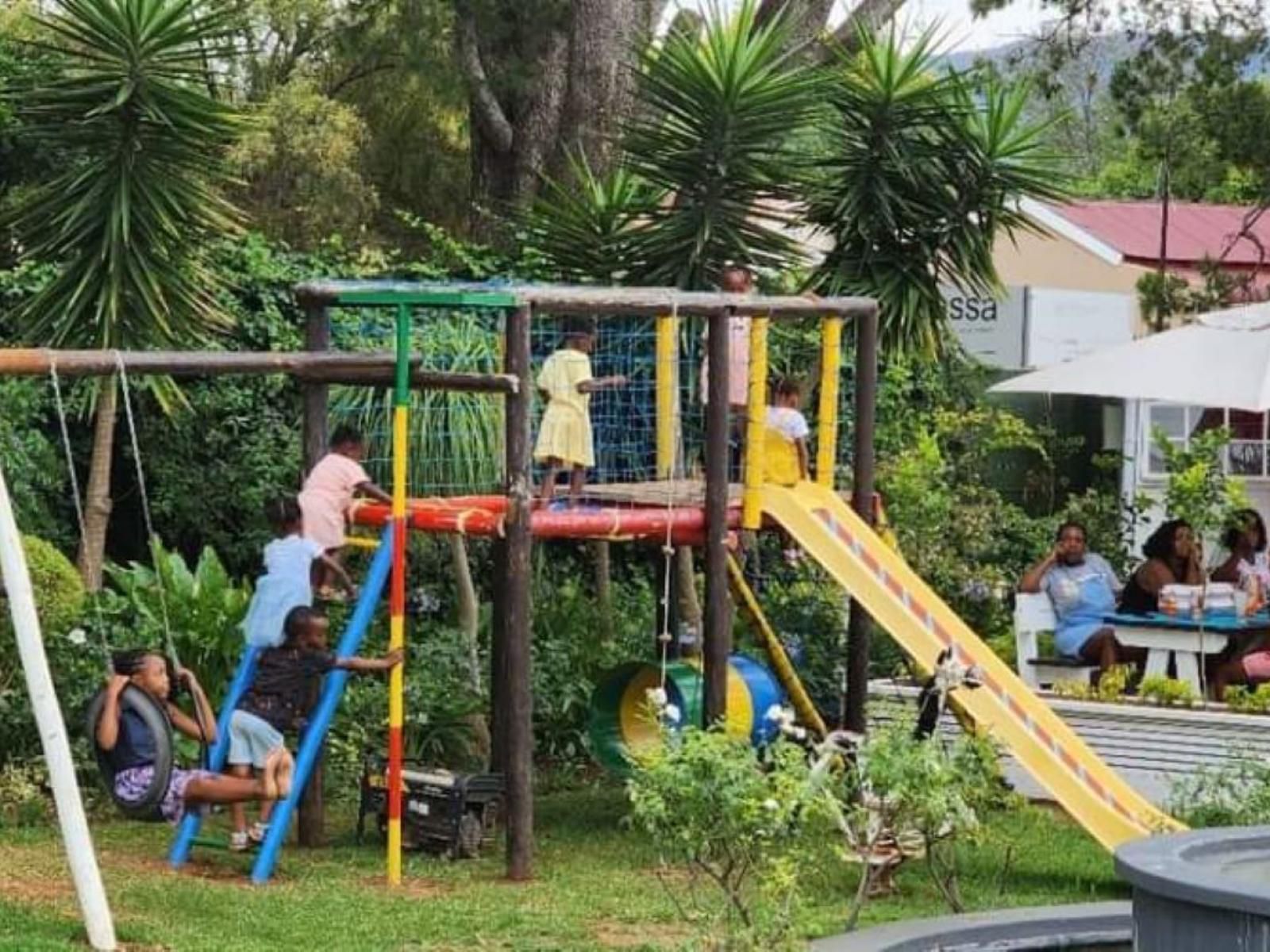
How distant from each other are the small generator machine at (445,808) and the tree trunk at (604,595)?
4.09 metres

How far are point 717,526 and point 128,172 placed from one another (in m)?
3.73

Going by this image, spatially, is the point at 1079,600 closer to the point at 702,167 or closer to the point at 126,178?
the point at 702,167

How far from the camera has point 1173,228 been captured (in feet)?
98.0

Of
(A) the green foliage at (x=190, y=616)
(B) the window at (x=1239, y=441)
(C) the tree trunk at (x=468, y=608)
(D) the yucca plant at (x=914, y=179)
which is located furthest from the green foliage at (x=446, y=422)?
(B) the window at (x=1239, y=441)

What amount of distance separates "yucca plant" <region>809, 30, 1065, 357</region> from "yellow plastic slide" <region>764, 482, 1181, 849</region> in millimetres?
3247

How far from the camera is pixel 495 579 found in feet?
43.2

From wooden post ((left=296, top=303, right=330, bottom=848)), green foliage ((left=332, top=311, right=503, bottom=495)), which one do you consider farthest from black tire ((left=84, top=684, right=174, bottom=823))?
green foliage ((left=332, top=311, right=503, bottom=495))

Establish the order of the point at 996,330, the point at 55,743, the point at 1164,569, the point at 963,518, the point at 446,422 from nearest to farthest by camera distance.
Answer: the point at 55,743
the point at 1164,569
the point at 446,422
the point at 963,518
the point at 996,330

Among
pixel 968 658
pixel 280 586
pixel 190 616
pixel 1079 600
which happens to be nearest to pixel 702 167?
pixel 1079 600

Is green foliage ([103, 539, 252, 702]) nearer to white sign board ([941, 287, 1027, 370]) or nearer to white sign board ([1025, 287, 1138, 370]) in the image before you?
white sign board ([941, 287, 1027, 370])

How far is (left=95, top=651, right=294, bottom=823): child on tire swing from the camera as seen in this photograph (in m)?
10.7

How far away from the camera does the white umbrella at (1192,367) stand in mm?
14812

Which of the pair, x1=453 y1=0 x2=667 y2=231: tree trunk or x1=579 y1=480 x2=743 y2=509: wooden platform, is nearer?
x1=579 y1=480 x2=743 y2=509: wooden platform

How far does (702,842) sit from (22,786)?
536 centimetres
